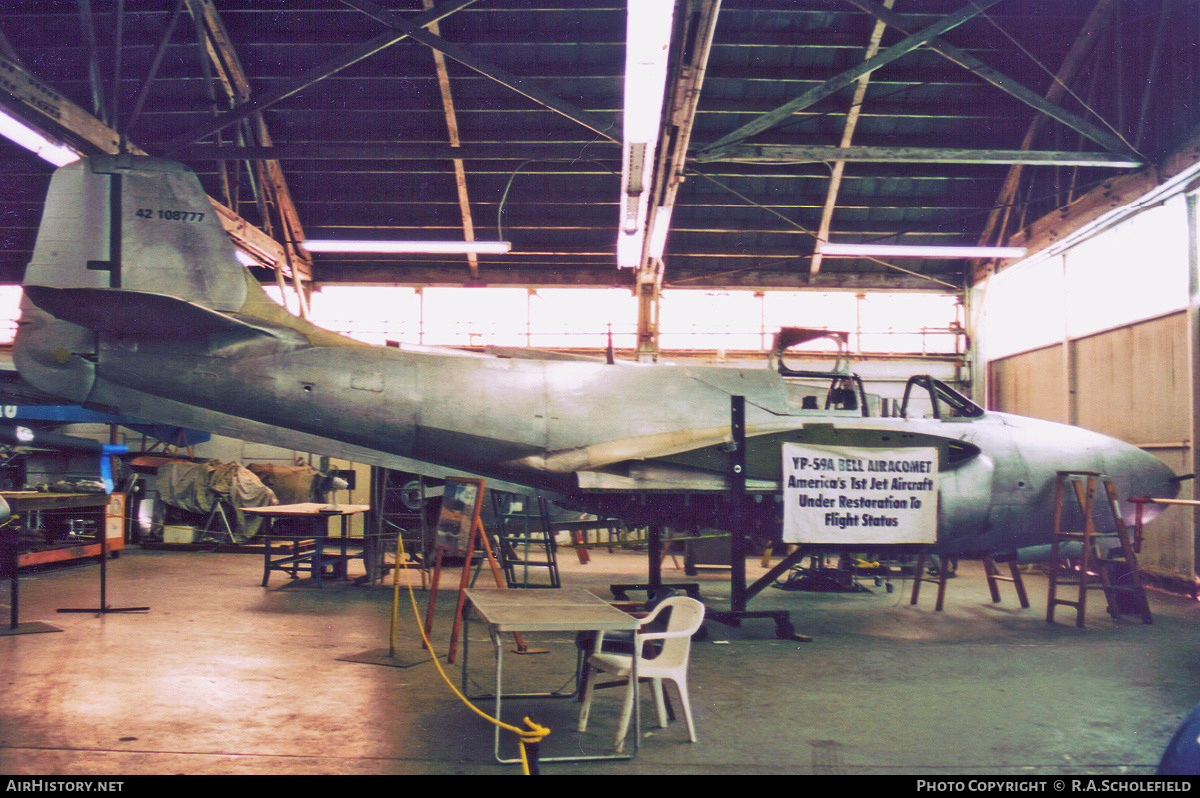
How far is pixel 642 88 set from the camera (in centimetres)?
797

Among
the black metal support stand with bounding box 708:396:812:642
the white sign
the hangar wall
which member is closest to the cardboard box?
the black metal support stand with bounding box 708:396:812:642

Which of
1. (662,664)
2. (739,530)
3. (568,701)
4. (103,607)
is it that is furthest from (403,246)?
(662,664)

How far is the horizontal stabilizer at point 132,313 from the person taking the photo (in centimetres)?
654

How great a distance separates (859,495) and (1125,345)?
8.49m

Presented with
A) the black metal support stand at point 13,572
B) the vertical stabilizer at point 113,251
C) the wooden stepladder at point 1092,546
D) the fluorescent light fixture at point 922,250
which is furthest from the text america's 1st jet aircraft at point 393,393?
the fluorescent light fixture at point 922,250

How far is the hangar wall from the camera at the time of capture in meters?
11.6

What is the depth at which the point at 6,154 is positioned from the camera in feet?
52.4

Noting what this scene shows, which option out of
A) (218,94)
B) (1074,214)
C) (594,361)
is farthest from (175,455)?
(1074,214)

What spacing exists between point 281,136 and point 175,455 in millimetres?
8511

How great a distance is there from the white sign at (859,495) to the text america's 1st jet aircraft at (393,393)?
0.18m

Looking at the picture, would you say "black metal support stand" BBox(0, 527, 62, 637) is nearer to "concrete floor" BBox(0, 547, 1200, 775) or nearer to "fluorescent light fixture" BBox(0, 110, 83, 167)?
"concrete floor" BBox(0, 547, 1200, 775)

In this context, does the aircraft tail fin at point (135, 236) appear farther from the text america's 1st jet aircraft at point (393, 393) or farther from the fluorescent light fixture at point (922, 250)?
the fluorescent light fixture at point (922, 250)

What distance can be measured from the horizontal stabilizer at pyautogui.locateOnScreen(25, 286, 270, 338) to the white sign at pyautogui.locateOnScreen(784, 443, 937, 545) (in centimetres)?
607

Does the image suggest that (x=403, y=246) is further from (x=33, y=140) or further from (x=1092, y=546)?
(x=1092, y=546)
